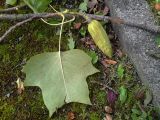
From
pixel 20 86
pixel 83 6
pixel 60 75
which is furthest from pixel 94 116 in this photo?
pixel 83 6

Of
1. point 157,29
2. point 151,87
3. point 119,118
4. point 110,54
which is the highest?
point 157,29

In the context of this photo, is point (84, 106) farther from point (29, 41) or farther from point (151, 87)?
point (29, 41)

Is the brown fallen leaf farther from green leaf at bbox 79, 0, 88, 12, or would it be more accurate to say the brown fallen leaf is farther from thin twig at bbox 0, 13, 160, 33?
green leaf at bbox 79, 0, 88, 12

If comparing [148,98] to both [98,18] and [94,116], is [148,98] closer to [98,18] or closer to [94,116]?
[94,116]

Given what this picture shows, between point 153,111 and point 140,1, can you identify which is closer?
point 153,111

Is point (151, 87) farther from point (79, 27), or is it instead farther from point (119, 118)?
point (79, 27)

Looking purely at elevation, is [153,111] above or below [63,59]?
below

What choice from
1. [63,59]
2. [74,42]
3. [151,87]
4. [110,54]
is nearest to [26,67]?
[63,59]
